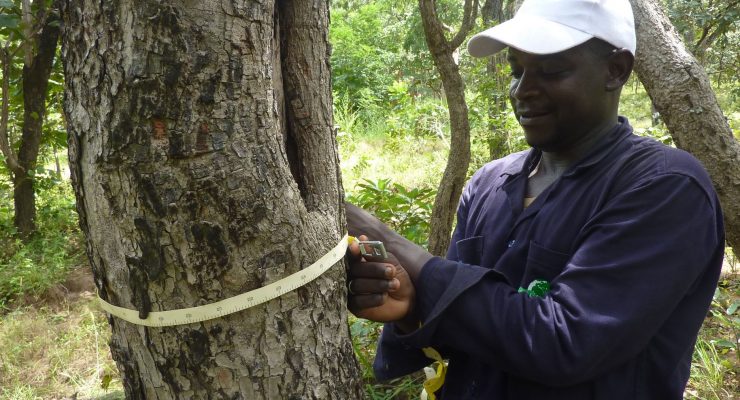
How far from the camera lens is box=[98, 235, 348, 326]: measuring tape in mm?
1068

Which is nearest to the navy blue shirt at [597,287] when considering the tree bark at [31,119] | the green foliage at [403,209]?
the green foliage at [403,209]

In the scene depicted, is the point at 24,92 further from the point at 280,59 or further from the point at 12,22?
the point at 280,59

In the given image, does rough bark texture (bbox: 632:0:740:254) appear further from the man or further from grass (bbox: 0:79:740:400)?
the man

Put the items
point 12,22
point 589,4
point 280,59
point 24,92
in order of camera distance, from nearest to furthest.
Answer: point 280,59
point 589,4
point 12,22
point 24,92

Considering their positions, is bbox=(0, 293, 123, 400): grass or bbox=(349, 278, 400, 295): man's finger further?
bbox=(0, 293, 123, 400): grass

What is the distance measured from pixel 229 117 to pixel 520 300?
0.69m

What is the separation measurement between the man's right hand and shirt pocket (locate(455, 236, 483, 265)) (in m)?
0.32

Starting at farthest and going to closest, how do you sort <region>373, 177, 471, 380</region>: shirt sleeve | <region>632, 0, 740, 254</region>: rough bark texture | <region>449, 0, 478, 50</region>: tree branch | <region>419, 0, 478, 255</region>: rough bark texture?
1. <region>449, 0, 478, 50</region>: tree branch
2. <region>419, 0, 478, 255</region>: rough bark texture
3. <region>632, 0, 740, 254</region>: rough bark texture
4. <region>373, 177, 471, 380</region>: shirt sleeve

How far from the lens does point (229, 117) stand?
1.04 meters

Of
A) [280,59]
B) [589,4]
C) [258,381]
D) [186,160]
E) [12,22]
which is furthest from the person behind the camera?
[12,22]

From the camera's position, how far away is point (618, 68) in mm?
1395

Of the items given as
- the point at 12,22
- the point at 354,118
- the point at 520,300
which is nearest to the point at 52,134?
the point at 12,22

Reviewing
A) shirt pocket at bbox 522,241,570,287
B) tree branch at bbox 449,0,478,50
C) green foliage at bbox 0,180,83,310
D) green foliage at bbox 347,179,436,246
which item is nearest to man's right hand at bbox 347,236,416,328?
shirt pocket at bbox 522,241,570,287

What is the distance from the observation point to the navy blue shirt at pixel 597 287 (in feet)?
3.76
